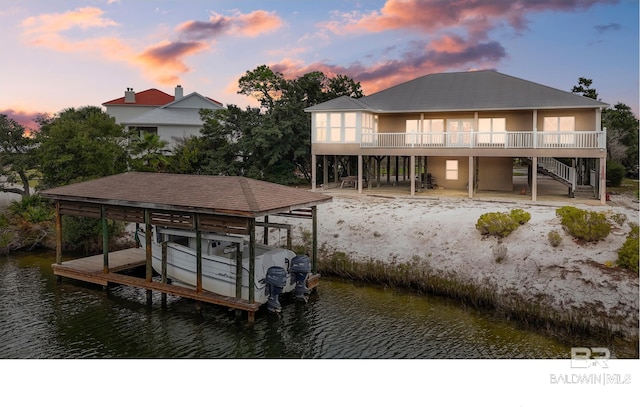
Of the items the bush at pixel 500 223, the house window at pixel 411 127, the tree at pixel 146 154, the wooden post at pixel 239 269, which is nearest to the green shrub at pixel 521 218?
the bush at pixel 500 223

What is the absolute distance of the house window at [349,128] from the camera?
3204 cm

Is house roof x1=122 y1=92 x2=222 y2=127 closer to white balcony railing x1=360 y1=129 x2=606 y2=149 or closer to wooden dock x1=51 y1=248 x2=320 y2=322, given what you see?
white balcony railing x1=360 y1=129 x2=606 y2=149

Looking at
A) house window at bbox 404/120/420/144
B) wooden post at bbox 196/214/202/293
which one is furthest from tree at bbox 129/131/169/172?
wooden post at bbox 196/214/202/293

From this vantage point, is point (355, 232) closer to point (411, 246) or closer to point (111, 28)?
point (411, 246)

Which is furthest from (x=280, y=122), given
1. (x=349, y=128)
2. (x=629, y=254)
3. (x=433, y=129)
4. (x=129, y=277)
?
Answer: (x=629, y=254)

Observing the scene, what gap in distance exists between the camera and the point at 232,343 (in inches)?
576

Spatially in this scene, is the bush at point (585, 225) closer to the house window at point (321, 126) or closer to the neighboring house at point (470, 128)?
the neighboring house at point (470, 128)

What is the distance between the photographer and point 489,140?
3031 centimetres

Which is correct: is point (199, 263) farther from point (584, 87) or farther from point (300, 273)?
point (584, 87)

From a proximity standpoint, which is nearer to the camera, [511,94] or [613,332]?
[613,332]

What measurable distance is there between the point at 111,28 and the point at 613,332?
26.8 metres

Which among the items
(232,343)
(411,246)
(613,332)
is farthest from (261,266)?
(613,332)

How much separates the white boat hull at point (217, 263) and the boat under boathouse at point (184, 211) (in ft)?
0.67
